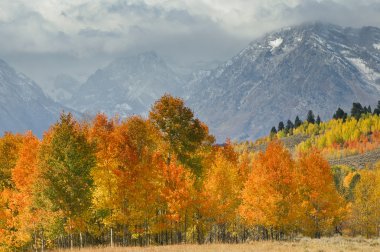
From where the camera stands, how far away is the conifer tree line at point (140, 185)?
48.8 meters

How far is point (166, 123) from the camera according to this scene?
56.0 m

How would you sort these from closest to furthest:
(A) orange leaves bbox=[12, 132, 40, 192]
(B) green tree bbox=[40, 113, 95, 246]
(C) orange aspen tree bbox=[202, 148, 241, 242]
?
(B) green tree bbox=[40, 113, 95, 246], (C) orange aspen tree bbox=[202, 148, 241, 242], (A) orange leaves bbox=[12, 132, 40, 192]

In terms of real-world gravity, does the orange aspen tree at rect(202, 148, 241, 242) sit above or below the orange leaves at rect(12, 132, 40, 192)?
below

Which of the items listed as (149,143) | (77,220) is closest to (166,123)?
(149,143)

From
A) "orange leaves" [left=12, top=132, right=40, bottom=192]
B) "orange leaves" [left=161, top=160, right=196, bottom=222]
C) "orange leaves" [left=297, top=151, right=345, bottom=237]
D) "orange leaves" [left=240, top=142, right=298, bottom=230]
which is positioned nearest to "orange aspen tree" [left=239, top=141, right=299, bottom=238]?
"orange leaves" [left=240, top=142, right=298, bottom=230]

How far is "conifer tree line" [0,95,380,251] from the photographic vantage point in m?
48.8

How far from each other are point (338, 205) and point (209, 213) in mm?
21213

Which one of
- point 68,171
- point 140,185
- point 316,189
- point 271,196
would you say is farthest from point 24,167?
point 316,189

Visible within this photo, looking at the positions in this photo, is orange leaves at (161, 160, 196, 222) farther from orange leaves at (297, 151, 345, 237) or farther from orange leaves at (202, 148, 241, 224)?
orange leaves at (297, 151, 345, 237)

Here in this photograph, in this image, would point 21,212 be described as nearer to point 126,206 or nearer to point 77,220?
point 77,220

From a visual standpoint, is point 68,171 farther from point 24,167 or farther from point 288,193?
point 288,193

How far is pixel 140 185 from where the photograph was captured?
2034 inches

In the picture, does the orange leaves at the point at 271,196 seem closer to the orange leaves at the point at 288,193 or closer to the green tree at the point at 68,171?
the orange leaves at the point at 288,193

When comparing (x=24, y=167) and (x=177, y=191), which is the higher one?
(x=24, y=167)
